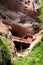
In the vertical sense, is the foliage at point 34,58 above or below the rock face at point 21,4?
above

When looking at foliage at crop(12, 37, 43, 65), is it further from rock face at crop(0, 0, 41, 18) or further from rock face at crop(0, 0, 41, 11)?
rock face at crop(0, 0, 41, 11)

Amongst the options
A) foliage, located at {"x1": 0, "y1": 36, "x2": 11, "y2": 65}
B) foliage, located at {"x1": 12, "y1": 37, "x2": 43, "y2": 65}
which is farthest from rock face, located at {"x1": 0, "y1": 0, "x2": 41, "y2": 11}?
foliage, located at {"x1": 0, "y1": 36, "x2": 11, "y2": 65}

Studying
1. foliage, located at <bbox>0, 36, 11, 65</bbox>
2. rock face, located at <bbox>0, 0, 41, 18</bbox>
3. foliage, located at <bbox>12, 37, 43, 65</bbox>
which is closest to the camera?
foliage, located at <bbox>0, 36, 11, 65</bbox>

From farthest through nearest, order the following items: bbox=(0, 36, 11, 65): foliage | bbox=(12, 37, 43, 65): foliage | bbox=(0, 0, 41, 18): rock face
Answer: bbox=(0, 0, 41, 18): rock face
bbox=(12, 37, 43, 65): foliage
bbox=(0, 36, 11, 65): foliage

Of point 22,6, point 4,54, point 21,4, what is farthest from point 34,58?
point 21,4

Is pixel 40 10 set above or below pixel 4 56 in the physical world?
below

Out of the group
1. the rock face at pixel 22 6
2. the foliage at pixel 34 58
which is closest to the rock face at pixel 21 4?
the rock face at pixel 22 6

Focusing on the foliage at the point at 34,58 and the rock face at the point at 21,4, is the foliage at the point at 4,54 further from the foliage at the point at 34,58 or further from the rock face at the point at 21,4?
the rock face at the point at 21,4

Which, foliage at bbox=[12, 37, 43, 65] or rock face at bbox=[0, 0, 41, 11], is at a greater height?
foliage at bbox=[12, 37, 43, 65]

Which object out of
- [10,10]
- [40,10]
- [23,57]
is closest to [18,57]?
[23,57]

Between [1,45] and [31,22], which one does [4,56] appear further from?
[31,22]

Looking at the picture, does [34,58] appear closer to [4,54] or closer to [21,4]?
[4,54]
